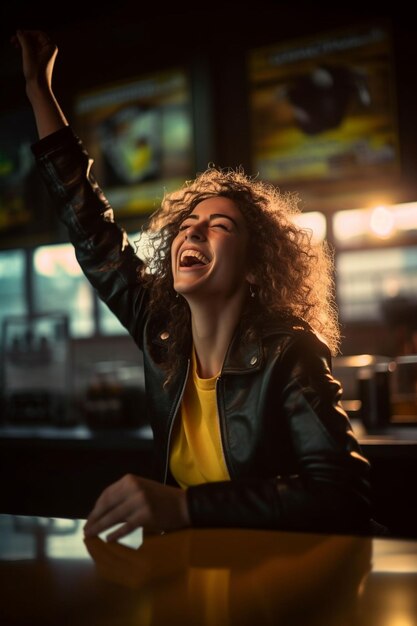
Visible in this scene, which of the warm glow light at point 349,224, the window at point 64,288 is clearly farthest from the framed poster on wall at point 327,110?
the window at point 64,288

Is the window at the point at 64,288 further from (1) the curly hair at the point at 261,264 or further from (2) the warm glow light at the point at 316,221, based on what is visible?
(1) the curly hair at the point at 261,264


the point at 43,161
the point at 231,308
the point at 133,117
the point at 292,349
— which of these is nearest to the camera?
the point at 292,349

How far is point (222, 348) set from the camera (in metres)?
1.12

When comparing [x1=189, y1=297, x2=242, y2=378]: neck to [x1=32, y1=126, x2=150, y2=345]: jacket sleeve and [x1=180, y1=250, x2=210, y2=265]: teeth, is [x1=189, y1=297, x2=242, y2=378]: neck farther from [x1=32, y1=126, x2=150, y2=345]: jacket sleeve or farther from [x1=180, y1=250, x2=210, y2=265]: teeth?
[x1=32, y1=126, x2=150, y2=345]: jacket sleeve

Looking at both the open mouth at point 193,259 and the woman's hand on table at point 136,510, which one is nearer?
the woman's hand on table at point 136,510

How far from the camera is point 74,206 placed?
128 cm

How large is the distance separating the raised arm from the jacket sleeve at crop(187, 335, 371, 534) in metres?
0.71

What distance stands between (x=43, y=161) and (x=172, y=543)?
86cm

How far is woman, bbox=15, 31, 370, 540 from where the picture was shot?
0.85m

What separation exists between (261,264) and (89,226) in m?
0.37

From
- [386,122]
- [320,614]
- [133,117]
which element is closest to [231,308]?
[320,614]

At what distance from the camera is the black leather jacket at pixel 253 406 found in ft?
2.79

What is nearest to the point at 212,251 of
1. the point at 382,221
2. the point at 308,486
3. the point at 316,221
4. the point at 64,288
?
the point at 308,486

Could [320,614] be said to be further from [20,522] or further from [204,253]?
[204,253]
